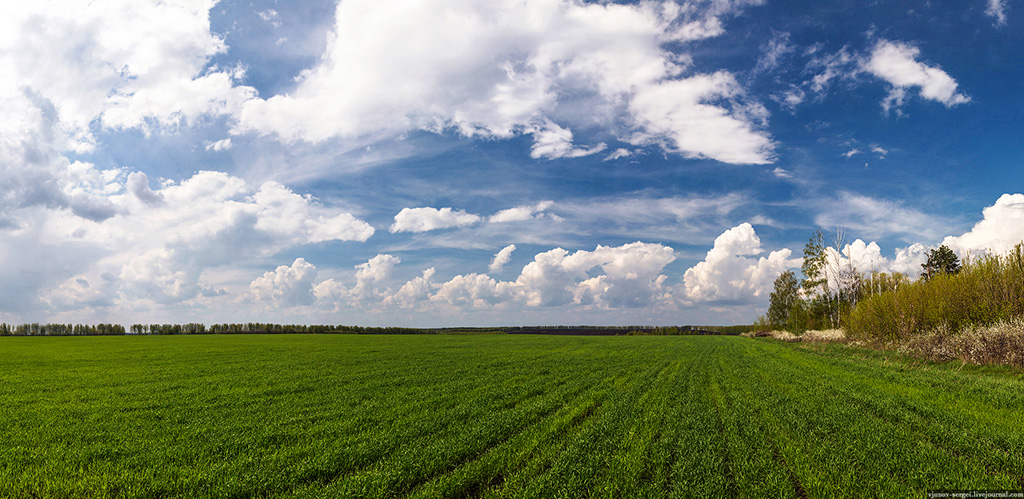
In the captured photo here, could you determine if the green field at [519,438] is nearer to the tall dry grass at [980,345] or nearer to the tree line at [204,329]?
the tall dry grass at [980,345]

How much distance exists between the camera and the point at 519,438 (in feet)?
31.0

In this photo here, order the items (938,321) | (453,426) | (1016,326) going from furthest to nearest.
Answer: (938,321), (1016,326), (453,426)

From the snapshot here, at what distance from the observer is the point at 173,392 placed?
16.2m

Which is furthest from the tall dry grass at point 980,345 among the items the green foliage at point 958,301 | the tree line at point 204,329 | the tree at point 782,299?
the tree line at point 204,329

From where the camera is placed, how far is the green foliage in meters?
23.6

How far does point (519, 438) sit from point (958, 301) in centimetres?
3141

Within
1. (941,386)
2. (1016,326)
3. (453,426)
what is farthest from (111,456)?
(1016,326)

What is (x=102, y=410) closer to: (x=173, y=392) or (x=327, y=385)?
(x=173, y=392)

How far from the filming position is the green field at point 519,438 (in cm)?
705

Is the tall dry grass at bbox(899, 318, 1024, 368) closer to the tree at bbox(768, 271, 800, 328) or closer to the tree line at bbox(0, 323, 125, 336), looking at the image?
the tree at bbox(768, 271, 800, 328)

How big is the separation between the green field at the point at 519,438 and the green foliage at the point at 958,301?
921 cm

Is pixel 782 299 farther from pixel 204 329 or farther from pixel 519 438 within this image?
pixel 204 329

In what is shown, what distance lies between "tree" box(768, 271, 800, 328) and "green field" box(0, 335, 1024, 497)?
72.7 meters

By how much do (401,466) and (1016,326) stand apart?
85.4ft
